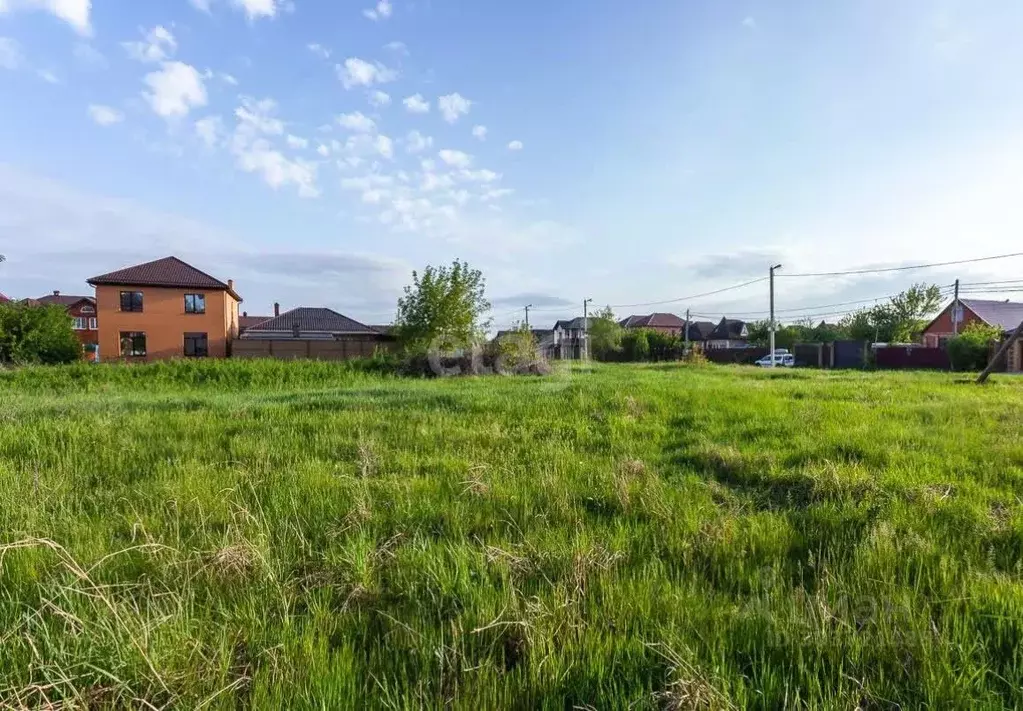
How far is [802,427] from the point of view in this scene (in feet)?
21.0

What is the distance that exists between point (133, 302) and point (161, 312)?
1609 mm

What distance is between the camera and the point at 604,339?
44.6m

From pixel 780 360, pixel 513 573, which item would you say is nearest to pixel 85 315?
pixel 780 360

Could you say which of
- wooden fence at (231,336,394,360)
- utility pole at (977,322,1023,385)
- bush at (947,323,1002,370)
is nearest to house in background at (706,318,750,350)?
bush at (947,323,1002,370)

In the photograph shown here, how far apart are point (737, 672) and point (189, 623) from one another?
214cm

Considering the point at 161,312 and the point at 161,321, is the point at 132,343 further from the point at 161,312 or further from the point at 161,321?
the point at 161,312

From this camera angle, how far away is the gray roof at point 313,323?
130ft

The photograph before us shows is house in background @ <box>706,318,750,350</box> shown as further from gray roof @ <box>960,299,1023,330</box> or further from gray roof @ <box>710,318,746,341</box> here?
gray roof @ <box>960,299,1023,330</box>

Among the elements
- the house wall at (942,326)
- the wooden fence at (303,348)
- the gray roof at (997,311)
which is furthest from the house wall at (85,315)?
the gray roof at (997,311)

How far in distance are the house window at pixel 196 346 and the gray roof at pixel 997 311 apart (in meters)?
52.3

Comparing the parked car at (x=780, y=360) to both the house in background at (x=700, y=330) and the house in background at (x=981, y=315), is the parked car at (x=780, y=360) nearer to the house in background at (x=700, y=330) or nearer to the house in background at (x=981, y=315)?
the house in background at (x=981, y=315)

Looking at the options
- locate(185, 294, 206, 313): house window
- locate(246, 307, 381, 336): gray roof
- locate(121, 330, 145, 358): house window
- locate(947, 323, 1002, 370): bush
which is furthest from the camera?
locate(246, 307, 381, 336): gray roof

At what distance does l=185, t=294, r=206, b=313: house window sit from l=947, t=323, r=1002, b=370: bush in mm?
42380

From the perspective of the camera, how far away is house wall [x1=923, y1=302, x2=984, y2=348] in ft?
116
